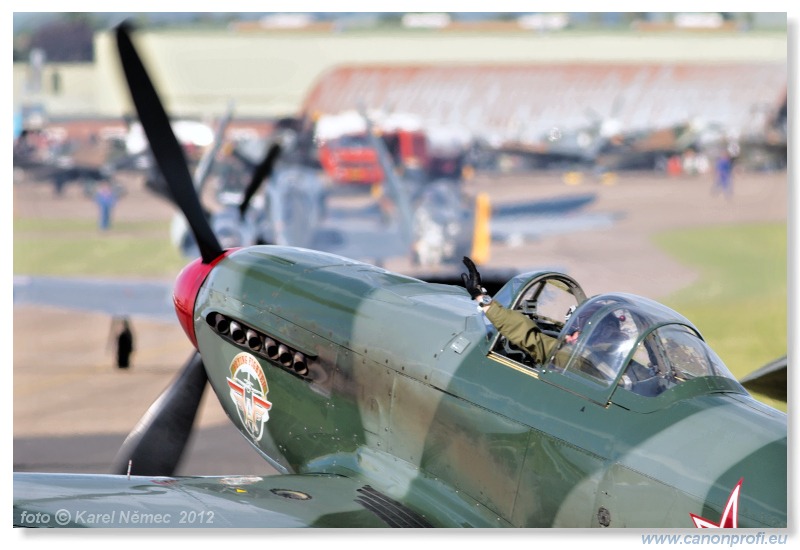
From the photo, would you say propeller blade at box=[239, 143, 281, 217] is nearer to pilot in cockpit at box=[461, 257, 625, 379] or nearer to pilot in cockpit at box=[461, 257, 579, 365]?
pilot in cockpit at box=[461, 257, 625, 379]

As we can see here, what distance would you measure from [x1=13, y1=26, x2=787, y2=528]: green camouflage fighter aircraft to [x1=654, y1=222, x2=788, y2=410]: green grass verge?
6.09m

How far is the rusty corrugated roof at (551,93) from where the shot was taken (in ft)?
34.9

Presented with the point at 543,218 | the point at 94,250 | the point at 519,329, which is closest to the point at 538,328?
the point at 519,329

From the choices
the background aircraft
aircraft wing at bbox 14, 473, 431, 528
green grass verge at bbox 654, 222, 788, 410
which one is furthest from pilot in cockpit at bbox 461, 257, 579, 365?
the background aircraft

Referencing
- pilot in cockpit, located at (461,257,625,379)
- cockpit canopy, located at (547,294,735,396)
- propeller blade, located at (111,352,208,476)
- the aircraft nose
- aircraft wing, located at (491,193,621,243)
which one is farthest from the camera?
aircraft wing, located at (491,193,621,243)

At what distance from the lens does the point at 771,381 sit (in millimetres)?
7668

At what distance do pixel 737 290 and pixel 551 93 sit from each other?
5400 millimetres

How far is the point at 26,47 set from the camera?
8.70 metres

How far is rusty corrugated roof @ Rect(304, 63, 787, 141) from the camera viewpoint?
10.6 meters

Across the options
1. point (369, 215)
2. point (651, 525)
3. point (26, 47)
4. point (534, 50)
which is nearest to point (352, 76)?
point (534, 50)

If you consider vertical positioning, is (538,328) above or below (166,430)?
above

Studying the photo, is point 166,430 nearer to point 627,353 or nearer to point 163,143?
point 163,143

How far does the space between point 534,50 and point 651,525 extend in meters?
5.79
